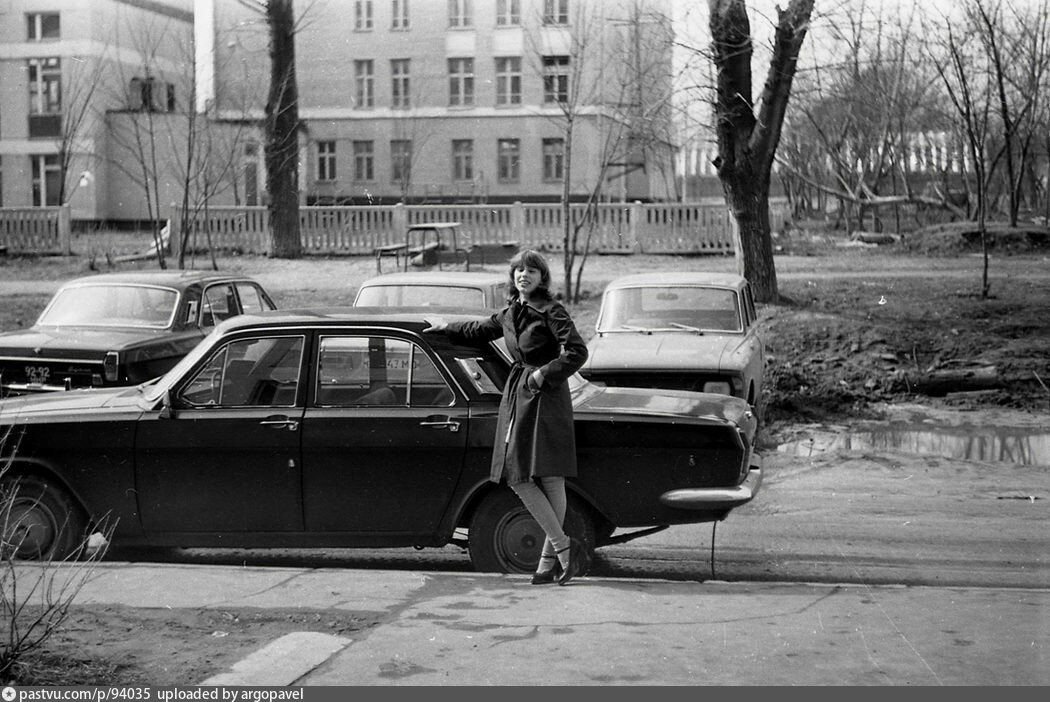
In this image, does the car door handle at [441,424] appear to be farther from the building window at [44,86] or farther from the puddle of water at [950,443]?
the building window at [44,86]

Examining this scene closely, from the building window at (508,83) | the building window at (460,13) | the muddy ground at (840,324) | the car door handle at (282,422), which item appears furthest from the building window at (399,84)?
the car door handle at (282,422)

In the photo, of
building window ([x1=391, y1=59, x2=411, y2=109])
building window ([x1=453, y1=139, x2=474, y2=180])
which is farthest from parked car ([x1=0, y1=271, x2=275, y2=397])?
building window ([x1=453, y1=139, x2=474, y2=180])

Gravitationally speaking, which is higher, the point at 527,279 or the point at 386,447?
the point at 527,279

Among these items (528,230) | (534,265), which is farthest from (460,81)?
(534,265)

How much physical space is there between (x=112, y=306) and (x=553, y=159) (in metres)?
9.30

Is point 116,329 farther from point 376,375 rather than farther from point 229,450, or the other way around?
point 376,375

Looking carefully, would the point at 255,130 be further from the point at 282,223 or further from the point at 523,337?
the point at 523,337

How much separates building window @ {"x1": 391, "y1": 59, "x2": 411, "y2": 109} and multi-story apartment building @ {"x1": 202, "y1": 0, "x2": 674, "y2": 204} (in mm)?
23

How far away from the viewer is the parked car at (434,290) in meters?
11.8

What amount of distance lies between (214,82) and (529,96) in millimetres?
4867

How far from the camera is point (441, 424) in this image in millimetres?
6781

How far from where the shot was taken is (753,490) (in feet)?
22.5

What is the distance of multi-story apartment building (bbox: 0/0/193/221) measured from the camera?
17078 millimetres

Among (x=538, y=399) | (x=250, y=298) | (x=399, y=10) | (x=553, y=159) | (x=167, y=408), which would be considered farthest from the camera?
(x=553, y=159)
